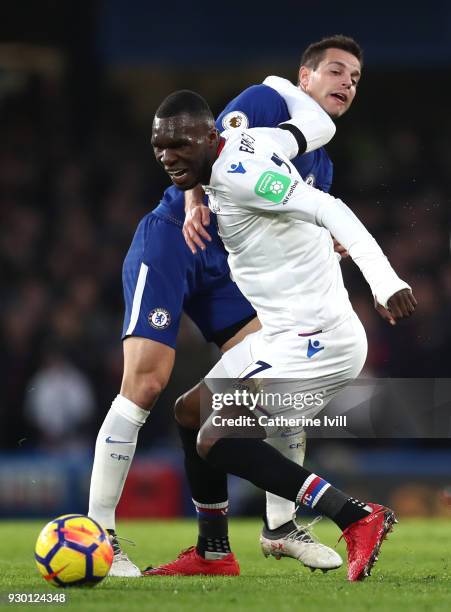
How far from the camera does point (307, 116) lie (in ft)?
16.9

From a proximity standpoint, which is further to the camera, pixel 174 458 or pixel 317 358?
pixel 174 458

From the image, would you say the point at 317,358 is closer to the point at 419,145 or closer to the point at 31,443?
the point at 31,443

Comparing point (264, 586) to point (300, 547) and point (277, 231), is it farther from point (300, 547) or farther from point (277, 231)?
point (277, 231)

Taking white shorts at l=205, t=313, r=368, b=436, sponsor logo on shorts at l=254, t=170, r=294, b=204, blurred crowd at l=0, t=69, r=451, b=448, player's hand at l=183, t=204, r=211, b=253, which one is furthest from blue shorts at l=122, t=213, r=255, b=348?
blurred crowd at l=0, t=69, r=451, b=448

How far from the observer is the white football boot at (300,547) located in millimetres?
5059

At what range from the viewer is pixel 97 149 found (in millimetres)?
14320

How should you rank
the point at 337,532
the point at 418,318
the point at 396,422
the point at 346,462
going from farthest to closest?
the point at 346,462 < the point at 418,318 < the point at 337,532 < the point at 396,422

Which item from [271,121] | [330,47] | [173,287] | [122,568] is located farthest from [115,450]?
[330,47]

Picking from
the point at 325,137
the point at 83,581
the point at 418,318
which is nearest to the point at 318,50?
the point at 325,137

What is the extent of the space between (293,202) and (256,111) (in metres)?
0.95

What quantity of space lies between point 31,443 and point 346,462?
9.25 ft

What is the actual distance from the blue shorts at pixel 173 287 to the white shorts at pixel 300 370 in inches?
29.9

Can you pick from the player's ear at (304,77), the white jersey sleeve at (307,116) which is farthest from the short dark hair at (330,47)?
the white jersey sleeve at (307,116)

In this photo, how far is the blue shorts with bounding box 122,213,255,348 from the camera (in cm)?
534
